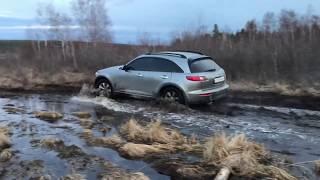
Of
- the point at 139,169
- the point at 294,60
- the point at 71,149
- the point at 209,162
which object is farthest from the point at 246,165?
the point at 294,60

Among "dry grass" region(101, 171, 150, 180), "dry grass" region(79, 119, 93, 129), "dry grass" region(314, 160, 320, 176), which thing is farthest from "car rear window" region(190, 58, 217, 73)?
"dry grass" region(101, 171, 150, 180)

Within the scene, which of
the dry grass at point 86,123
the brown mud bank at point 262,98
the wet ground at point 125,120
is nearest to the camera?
the wet ground at point 125,120

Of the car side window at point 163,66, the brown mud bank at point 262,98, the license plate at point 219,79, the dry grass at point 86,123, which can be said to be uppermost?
the car side window at point 163,66

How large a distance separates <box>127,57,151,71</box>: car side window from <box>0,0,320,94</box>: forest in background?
487cm

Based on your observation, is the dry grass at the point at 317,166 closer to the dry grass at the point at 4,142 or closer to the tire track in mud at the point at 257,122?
the tire track in mud at the point at 257,122

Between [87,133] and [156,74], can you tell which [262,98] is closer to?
[156,74]

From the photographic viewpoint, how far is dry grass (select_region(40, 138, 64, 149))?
32.4 feet

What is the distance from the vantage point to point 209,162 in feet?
27.2

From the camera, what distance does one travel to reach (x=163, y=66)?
14.8m

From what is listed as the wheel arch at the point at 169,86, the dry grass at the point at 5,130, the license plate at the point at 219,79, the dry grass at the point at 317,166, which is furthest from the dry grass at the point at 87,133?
the dry grass at the point at 317,166

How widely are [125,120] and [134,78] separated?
3.01 meters

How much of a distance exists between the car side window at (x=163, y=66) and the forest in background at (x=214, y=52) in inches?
193

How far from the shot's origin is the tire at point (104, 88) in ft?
53.9

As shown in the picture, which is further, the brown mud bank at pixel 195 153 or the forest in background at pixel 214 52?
the forest in background at pixel 214 52
